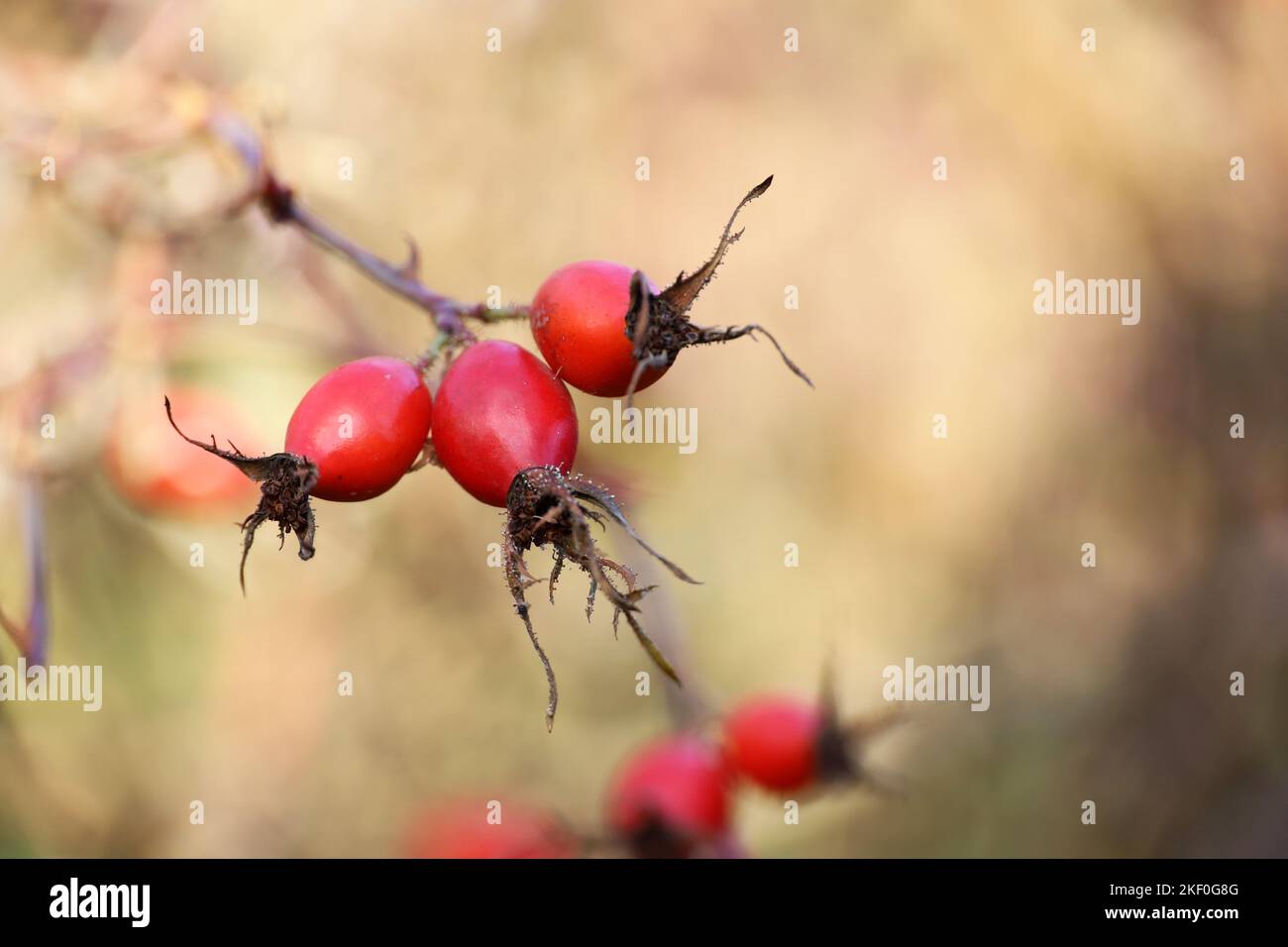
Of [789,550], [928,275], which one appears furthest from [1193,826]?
[928,275]

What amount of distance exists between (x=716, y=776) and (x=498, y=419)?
167cm

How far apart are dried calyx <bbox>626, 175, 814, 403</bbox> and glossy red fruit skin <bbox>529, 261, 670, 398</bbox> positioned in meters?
0.02

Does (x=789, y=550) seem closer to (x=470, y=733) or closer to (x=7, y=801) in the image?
(x=470, y=733)

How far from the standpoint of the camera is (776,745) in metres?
2.82

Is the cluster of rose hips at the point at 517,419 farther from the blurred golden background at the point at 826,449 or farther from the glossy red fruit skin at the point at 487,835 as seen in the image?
the blurred golden background at the point at 826,449

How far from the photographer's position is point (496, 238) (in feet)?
14.3

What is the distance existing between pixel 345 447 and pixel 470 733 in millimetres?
3047

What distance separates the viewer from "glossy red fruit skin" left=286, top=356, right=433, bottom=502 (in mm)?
1475

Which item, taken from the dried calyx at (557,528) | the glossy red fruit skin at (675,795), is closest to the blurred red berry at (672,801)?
the glossy red fruit skin at (675,795)

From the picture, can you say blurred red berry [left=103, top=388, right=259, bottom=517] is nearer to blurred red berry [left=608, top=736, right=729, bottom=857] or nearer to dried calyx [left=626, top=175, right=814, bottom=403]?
blurred red berry [left=608, top=736, right=729, bottom=857]

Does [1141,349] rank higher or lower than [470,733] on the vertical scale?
higher

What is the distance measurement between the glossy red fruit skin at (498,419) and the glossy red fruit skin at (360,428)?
57 mm

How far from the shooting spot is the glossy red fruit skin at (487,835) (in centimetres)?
296

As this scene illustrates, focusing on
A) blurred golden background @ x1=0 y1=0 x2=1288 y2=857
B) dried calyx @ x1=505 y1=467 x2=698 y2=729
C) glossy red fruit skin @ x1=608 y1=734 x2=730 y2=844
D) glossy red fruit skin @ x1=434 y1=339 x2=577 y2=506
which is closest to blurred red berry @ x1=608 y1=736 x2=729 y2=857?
glossy red fruit skin @ x1=608 y1=734 x2=730 y2=844
